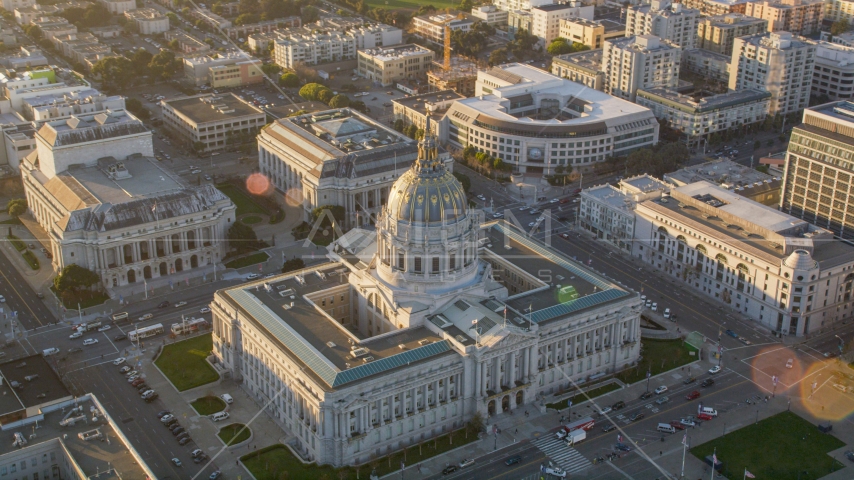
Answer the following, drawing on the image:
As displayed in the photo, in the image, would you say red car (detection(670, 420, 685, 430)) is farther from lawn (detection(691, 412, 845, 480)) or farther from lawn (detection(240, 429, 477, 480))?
lawn (detection(240, 429, 477, 480))

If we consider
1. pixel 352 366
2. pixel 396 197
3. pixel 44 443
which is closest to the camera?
pixel 44 443

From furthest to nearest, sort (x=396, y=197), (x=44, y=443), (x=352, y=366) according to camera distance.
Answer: (x=396, y=197) < (x=352, y=366) < (x=44, y=443)

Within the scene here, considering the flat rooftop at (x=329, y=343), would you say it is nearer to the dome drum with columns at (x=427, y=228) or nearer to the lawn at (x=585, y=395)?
the dome drum with columns at (x=427, y=228)

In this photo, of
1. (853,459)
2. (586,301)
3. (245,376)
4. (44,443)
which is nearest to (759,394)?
(853,459)

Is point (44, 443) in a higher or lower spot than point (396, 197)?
lower

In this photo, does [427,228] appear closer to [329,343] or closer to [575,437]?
[329,343]

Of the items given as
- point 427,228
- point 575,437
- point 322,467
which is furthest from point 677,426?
point 322,467

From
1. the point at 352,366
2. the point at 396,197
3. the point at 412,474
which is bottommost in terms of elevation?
the point at 412,474

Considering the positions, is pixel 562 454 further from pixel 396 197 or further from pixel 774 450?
pixel 396 197
